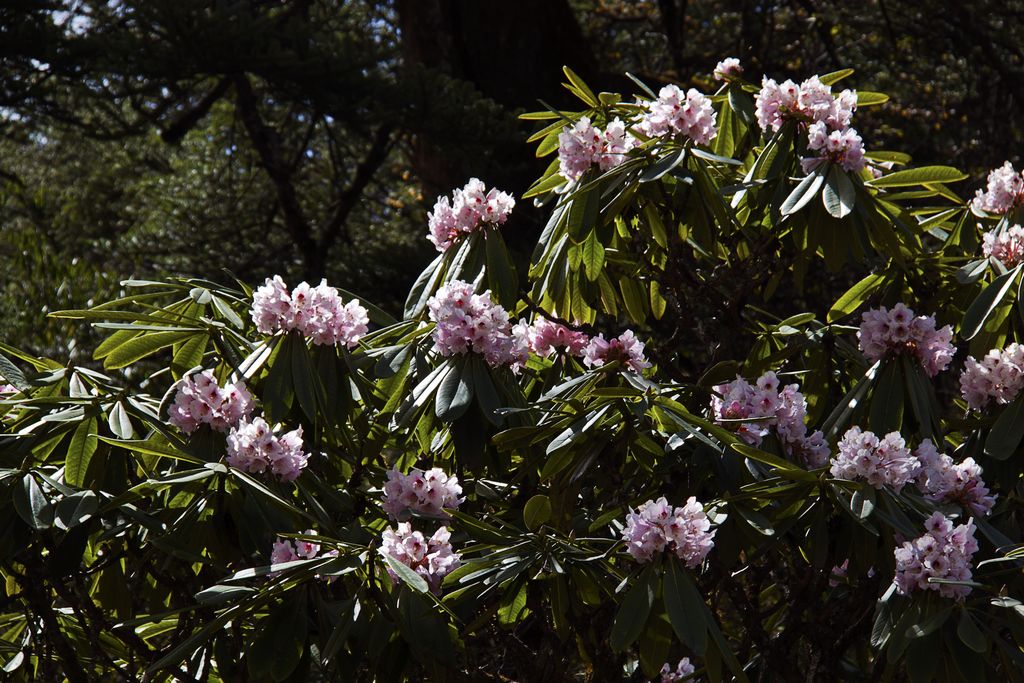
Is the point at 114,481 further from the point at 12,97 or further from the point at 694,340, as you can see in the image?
the point at 12,97

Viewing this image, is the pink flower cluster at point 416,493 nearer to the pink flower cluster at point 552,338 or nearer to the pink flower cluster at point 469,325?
the pink flower cluster at point 469,325

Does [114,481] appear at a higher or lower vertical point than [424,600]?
higher

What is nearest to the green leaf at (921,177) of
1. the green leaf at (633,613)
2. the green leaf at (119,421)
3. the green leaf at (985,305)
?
the green leaf at (985,305)

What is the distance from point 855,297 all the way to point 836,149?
540 millimetres

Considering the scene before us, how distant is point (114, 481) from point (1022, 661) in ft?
5.51

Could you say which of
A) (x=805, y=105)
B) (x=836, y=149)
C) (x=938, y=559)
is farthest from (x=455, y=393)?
(x=805, y=105)

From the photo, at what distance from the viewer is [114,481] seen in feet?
7.15

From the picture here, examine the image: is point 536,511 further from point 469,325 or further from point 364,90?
point 364,90

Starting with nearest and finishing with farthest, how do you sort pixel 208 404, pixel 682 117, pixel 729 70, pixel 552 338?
1. pixel 208 404
2. pixel 682 117
3. pixel 552 338
4. pixel 729 70

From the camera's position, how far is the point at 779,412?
2.43 meters

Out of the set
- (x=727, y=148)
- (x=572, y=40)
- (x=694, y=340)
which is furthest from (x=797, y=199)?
(x=572, y=40)

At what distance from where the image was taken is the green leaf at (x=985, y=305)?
243cm

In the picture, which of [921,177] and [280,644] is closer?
[280,644]

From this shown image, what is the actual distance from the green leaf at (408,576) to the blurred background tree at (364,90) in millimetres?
3468
